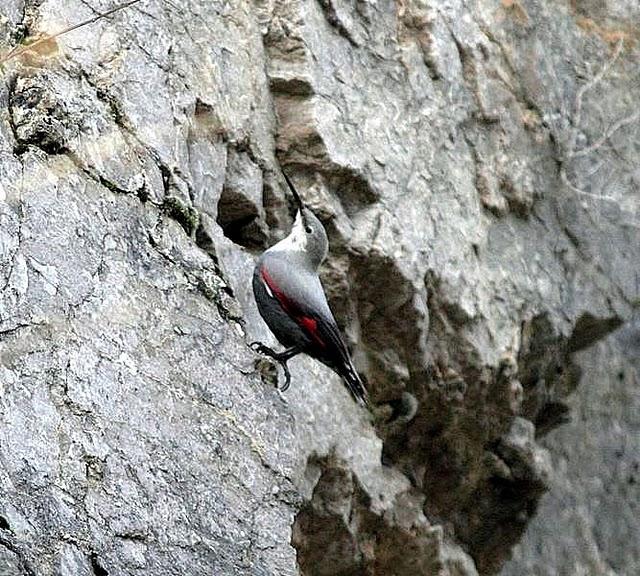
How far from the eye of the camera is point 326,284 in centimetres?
642

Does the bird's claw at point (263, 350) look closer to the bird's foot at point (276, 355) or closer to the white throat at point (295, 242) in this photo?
the bird's foot at point (276, 355)

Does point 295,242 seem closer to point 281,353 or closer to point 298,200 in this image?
point 298,200

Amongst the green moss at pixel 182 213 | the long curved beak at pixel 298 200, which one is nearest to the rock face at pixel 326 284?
the green moss at pixel 182 213

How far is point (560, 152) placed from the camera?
8.08m

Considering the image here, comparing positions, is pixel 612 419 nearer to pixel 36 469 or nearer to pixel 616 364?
pixel 616 364

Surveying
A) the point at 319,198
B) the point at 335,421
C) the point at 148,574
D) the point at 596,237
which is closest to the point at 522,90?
the point at 596,237

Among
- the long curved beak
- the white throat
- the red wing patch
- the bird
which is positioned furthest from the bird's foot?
the long curved beak

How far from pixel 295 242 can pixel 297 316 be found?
0.49 meters

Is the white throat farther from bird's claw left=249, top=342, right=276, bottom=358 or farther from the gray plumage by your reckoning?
bird's claw left=249, top=342, right=276, bottom=358

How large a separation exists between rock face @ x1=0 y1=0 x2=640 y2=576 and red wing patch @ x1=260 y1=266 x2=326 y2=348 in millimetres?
222

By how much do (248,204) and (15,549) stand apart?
2620 mm

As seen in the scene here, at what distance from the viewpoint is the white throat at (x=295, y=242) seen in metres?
5.64

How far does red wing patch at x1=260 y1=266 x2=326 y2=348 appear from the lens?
17.4ft

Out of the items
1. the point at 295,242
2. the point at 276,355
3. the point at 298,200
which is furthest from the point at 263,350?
the point at 298,200
